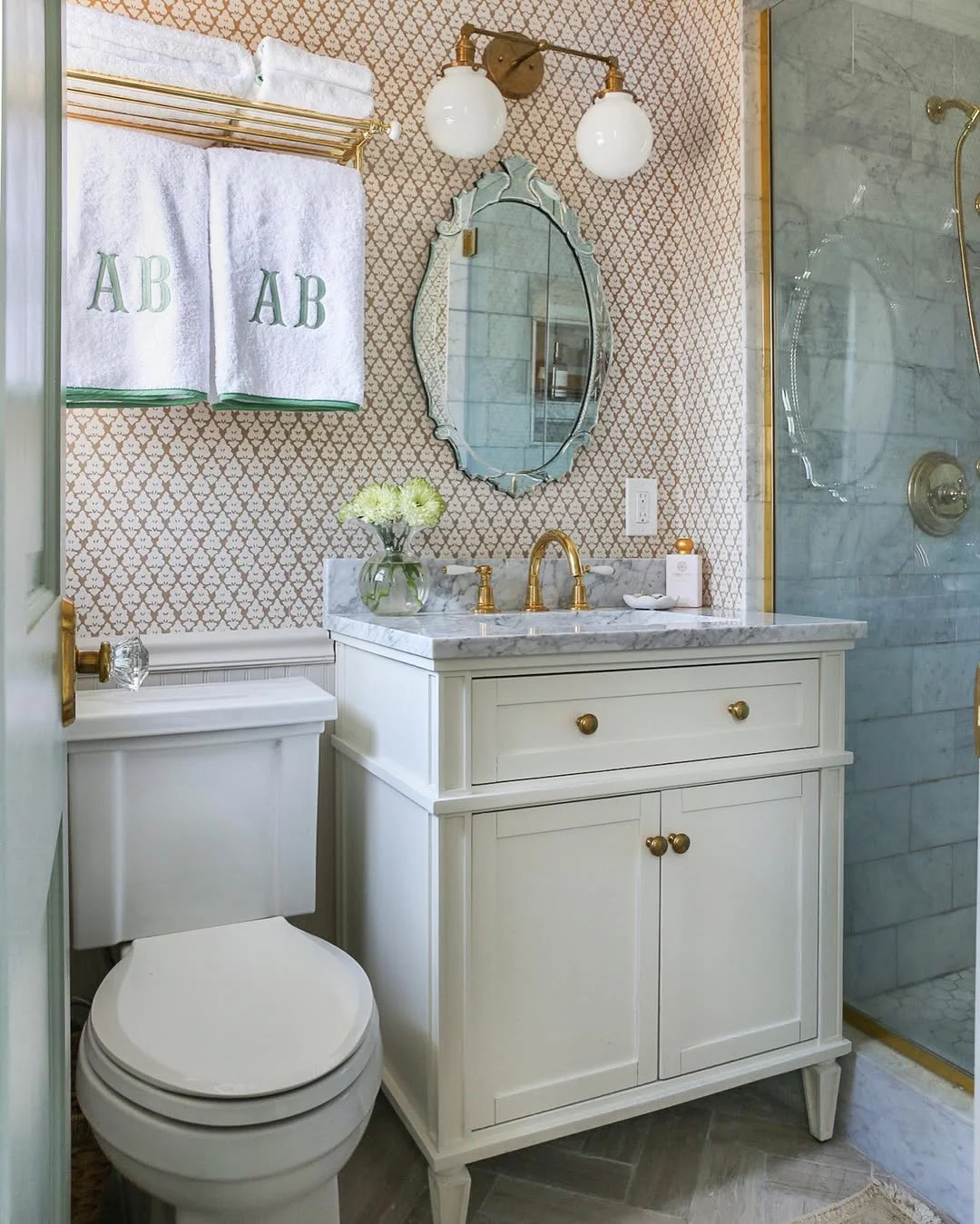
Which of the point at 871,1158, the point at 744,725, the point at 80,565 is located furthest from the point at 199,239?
the point at 871,1158

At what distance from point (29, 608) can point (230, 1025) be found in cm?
95

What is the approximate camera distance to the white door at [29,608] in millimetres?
334

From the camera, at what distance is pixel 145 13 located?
1772 mm

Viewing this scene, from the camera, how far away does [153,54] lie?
1534 mm

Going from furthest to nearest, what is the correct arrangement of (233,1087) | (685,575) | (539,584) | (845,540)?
(685,575), (539,584), (845,540), (233,1087)

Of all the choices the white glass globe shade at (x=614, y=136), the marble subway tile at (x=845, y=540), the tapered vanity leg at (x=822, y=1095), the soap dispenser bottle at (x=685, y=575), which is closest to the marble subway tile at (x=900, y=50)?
the white glass globe shade at (x=614, y=136)

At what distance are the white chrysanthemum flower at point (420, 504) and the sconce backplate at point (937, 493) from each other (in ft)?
3.01

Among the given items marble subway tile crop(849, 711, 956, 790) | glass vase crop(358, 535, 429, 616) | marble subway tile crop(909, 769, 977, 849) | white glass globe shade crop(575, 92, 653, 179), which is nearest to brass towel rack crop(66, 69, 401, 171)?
white glass globe shade crop(575, 92, 653, 179)

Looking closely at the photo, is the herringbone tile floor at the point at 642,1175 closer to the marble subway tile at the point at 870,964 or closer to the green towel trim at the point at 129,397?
the marble subway tile at the point at 870,964

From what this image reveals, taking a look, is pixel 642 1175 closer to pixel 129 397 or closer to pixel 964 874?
pixel 964 874

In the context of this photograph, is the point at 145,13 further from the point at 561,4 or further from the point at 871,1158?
the point at 871,1158

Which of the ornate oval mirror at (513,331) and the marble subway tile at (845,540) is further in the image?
the ornate oval mirror at (513,331)

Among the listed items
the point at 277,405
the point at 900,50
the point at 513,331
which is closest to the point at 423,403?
the point at 513,331

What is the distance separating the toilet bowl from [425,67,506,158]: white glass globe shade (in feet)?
5.07
